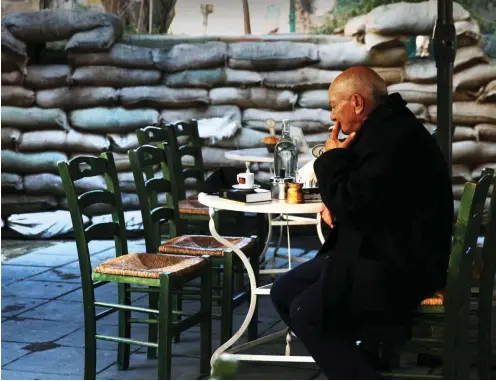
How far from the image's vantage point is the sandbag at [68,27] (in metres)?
6.72

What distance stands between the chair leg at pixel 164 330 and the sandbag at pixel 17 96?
3.74 m

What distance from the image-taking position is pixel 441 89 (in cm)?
398

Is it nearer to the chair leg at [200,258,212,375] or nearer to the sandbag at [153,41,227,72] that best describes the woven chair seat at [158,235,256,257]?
the chair leg at [200,258,212,375]

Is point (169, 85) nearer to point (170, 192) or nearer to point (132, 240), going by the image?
point (132, 240)

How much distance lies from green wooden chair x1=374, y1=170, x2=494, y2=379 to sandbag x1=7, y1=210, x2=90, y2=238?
3.82m

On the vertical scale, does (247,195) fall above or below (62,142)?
above

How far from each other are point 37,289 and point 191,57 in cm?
211

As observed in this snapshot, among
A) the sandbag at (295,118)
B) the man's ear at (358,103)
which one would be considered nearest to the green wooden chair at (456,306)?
the man's ear at (358,103)

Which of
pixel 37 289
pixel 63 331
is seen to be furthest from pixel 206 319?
pixel 37 289

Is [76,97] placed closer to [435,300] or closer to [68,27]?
[68,27]

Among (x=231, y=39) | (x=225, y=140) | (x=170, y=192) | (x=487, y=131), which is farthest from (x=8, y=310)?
(x=487, y=131)

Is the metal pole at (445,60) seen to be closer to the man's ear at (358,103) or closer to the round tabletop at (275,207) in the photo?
the round tabletop at (275,207)

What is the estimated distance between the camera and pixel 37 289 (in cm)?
528

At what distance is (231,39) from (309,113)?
0.77 m
